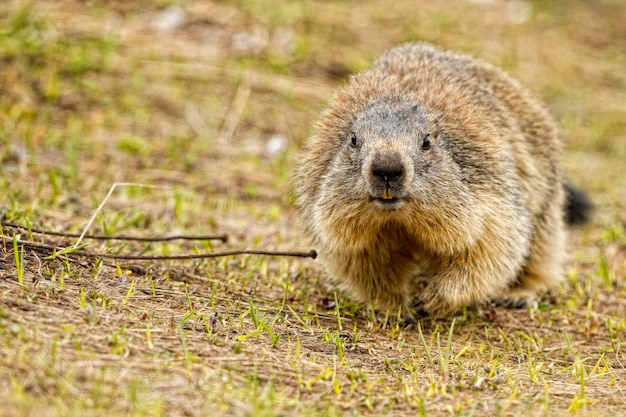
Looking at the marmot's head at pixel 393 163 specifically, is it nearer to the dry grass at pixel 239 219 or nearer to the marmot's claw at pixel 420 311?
the dry grass at pixel 239 219

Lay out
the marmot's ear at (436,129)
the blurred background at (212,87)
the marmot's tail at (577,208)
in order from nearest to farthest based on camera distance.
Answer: the marmot's ear at (436,129) < the marmot's tail at (577,208) < the blurred background at (212,87)

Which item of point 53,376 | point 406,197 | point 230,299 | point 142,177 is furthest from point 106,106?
point 53,376

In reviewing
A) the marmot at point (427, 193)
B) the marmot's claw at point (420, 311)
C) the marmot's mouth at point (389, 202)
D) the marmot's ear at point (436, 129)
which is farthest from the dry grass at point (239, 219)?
the marmot's ear at point (436, 129)

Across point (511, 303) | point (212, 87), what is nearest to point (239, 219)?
point (511, 303)

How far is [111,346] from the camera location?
3.95 metres

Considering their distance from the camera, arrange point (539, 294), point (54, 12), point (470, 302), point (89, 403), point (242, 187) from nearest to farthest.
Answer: point (89, 403), point (470, 302), point (539, 294), point (242, 187), point (54, 12)

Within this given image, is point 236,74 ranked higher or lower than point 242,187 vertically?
higher

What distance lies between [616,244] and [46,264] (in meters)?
5.37

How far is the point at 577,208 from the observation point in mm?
7434

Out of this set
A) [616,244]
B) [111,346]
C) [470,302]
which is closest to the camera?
[111,346]

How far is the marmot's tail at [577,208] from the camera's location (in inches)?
291

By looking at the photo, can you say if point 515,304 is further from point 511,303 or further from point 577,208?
point 577,208

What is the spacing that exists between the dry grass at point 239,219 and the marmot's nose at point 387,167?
0.96m

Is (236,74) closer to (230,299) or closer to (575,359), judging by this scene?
(230,299)
